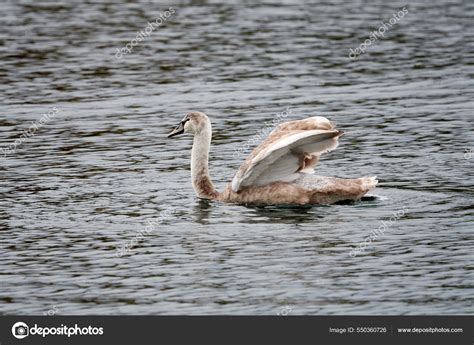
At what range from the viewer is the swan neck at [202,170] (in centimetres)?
1898

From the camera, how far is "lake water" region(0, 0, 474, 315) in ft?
47.7

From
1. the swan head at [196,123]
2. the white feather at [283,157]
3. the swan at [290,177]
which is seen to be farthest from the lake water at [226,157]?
the swan head at [196,123]

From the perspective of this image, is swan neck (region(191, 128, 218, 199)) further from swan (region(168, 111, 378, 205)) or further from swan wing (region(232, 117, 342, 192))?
swan wing (region(232, 117, 342, 192))

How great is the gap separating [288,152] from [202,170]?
1423 mm

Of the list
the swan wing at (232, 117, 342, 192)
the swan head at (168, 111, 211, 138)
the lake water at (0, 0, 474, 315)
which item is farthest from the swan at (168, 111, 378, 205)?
the swan head at (168, 111, 211, 138)

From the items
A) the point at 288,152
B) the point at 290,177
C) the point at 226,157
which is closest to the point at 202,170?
the point at 290,177

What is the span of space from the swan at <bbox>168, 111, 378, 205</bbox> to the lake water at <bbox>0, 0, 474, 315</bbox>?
9.6 inches

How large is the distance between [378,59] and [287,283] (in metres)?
16.0

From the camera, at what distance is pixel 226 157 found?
21828 millimetres

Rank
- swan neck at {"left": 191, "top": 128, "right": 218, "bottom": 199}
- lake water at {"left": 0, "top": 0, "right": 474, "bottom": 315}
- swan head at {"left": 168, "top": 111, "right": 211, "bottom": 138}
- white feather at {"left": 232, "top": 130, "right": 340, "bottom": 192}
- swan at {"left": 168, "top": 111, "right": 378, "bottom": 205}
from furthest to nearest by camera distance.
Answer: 1. swan head at {"left": 168, "top": 111, "right": 211, "bottom": 138}
2. swan neck at {"left": 191, "top": 128, "right": 218, "bottom": 199}
3. swan at {"left": 168, "top": 111, "right": 378, "bottom": 205}
4. white feather at {"left": 232, "top": 130, "right": 340, "bottom": 192}
5. lake water at {"left": 0, "top": 0, "right": 474, "bottom": 315}

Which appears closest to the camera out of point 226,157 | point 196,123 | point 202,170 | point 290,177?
point 290,177

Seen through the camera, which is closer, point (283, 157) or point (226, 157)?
point (283, 157)

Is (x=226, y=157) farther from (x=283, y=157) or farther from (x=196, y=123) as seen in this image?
(x=283, y=157)

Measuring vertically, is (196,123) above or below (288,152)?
above
